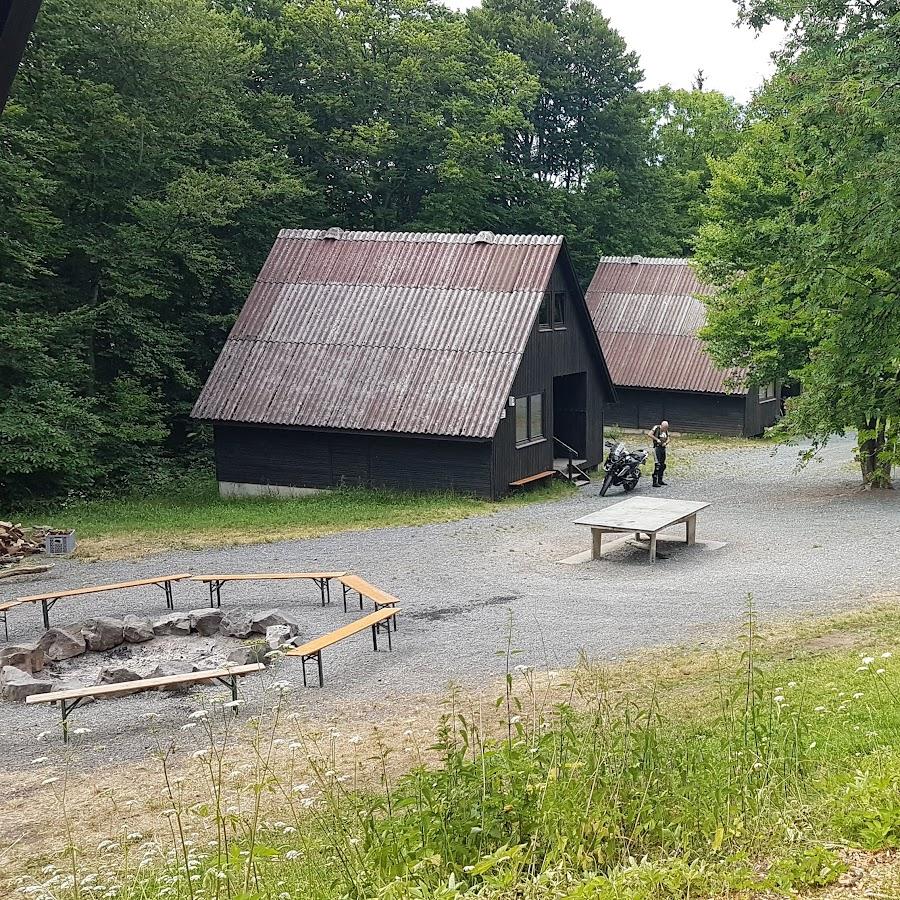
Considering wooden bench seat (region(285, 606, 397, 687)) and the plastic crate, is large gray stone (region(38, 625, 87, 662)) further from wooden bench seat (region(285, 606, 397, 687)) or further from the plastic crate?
the plastic crate

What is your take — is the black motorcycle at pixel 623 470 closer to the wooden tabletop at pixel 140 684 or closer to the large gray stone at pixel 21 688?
the wooden tabletop at pixel 140 684

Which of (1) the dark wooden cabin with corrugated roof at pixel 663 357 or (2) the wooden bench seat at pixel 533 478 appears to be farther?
(1) the dark wooden cabin with corrugated roof at pixel 663 357

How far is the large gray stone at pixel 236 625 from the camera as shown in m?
15.0

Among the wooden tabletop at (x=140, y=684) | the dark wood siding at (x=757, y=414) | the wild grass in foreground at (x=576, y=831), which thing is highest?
the dark wood siding at (x=757, y=414)

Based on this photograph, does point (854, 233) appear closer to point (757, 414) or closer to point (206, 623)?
point (206, 623)

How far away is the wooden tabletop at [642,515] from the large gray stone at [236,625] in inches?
260

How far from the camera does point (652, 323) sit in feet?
135

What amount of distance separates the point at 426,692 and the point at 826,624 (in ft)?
18.0

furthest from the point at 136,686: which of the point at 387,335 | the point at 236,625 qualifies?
the point at 387,335

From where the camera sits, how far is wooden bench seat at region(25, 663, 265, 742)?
11.3 meters

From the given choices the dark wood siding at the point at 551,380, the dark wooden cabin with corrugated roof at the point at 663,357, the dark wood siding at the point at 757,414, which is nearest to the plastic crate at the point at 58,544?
the dark wood siding at the point at 551,380

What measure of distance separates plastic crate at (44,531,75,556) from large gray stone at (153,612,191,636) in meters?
6.29

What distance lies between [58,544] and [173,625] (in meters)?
6.56

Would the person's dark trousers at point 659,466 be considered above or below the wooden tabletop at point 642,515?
above
